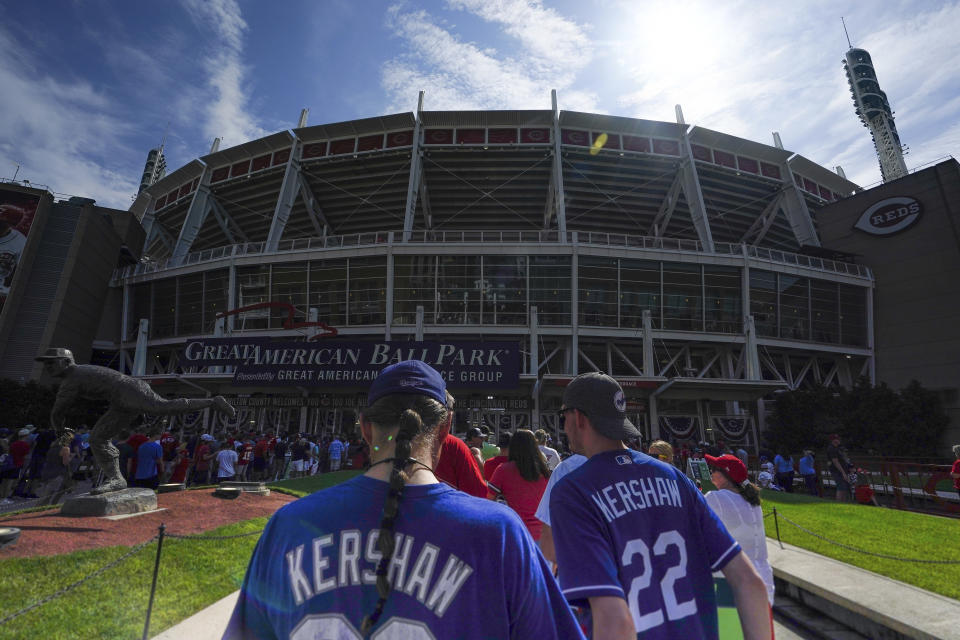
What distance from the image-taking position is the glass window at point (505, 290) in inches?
1235

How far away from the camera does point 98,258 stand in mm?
39531

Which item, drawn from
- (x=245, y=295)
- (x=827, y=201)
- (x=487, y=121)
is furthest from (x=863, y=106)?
(x=245, y=295)

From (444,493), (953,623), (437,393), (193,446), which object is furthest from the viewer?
(193,446)

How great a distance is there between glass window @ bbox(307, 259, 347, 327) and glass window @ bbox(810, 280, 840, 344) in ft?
106

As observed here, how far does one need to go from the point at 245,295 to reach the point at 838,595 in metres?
35.4

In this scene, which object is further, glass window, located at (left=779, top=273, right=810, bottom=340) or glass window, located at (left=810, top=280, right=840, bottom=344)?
glass window, located at (left=810, top=280, right=840, bottom=344)

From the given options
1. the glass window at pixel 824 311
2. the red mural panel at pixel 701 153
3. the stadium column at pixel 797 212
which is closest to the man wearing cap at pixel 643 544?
the glass window at pixel 824 311

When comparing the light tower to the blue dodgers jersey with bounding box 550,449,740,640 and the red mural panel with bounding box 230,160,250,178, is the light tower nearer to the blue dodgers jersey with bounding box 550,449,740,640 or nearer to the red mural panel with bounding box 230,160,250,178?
the red mural panel with bounding box 230,160,250,178

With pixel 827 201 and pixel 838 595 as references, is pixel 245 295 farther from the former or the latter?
pixel 827 201

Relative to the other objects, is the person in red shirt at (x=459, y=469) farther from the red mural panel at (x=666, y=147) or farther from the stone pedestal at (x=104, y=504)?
the red mural panel at (x=666, y=147)

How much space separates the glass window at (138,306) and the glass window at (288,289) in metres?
12.3

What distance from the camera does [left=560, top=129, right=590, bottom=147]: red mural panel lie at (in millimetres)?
36525

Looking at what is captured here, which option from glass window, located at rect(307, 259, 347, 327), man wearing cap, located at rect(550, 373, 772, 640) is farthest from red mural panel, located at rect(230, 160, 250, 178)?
man wearing cap, located at rect(550, 373, 772, 640)

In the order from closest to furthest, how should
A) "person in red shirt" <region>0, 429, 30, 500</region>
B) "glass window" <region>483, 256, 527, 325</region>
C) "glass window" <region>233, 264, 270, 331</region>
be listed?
"person in red shirt" <region>0, 429, 30, 500</region>, "glass window" <region>483, 256, 527, 325</region>, "glass window" <region>233, 264, 270, 331</region>
